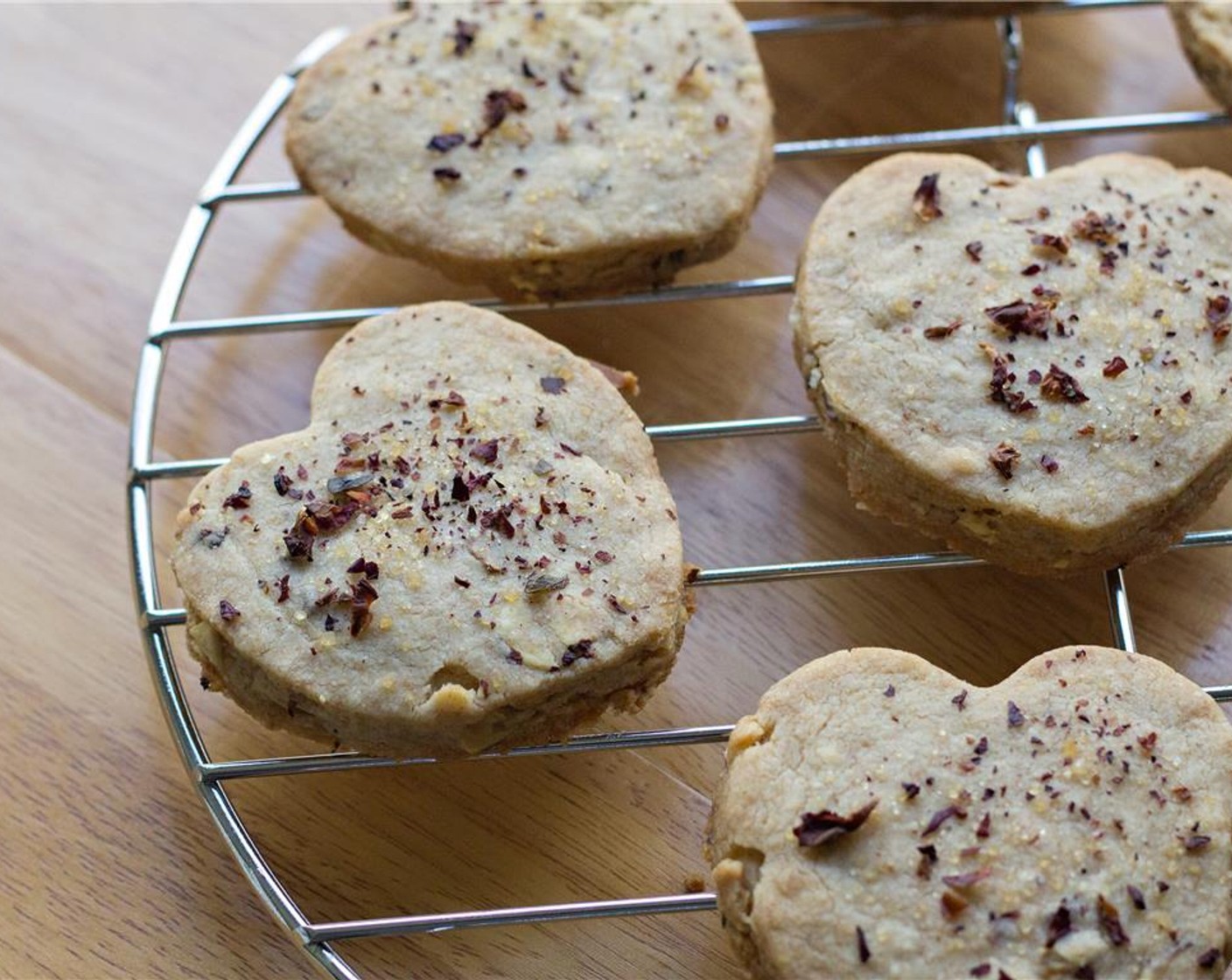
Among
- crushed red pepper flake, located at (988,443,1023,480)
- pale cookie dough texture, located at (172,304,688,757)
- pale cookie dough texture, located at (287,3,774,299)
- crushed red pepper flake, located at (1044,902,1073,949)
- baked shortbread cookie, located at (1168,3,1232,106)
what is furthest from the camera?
baked shortbread cookie, located at (1168,3,1232,106)

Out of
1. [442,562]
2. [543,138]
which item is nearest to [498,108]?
[543,138]

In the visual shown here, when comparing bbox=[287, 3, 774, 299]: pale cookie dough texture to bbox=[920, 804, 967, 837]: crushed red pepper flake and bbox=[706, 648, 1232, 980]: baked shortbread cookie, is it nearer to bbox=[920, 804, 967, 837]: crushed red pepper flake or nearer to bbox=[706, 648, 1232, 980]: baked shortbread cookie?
bbox=[706, 648, 1232, 980]: baked shortbread cookie

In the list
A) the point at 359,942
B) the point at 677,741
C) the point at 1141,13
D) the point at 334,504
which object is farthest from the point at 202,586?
the point at 1141,13

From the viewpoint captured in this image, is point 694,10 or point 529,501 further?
point 694,10

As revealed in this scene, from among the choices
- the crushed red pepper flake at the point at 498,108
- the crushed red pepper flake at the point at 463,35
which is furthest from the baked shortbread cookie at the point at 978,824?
the crushed red pepper flake at the point at 463,35

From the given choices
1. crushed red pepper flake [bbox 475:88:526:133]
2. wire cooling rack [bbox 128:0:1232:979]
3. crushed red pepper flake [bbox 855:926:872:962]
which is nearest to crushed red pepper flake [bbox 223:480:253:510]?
wire cooling rack [bbox 128:0:1232:979]

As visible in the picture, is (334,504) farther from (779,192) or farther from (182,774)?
(779,192)
